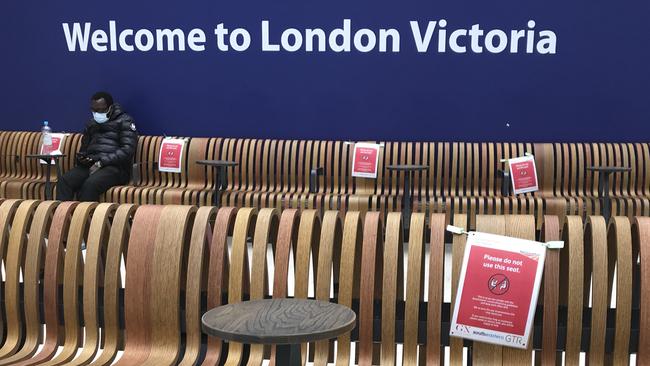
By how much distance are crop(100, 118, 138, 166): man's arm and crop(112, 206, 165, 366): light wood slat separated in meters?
5.30

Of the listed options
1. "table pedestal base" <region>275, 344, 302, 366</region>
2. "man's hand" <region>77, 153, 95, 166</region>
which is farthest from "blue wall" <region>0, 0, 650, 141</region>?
"table pedestal base" <region>275, 344, 302, 366</region>

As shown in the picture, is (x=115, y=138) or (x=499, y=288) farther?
(x=115, y=138)

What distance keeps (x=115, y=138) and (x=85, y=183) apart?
24.5 inches

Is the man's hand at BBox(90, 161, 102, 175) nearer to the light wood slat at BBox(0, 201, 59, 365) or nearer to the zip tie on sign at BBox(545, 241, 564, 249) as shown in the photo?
the light wood slat at BBox(0, 201, 59, 365)

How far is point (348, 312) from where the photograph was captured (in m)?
2.01

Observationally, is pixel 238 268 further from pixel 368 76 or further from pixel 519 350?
pixel 368 76

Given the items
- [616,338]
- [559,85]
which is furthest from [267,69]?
[616,338]

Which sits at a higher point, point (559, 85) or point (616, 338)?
point (559, 85)

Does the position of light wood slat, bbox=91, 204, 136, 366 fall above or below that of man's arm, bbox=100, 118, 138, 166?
below

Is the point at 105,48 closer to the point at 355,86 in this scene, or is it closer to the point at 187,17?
the point at 187,17

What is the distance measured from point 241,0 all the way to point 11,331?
19.5 ft

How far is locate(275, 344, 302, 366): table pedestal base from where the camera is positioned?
188 cm

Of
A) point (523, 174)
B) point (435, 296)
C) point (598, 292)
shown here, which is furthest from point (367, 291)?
point (523, 174)

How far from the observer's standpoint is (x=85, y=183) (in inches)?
300
